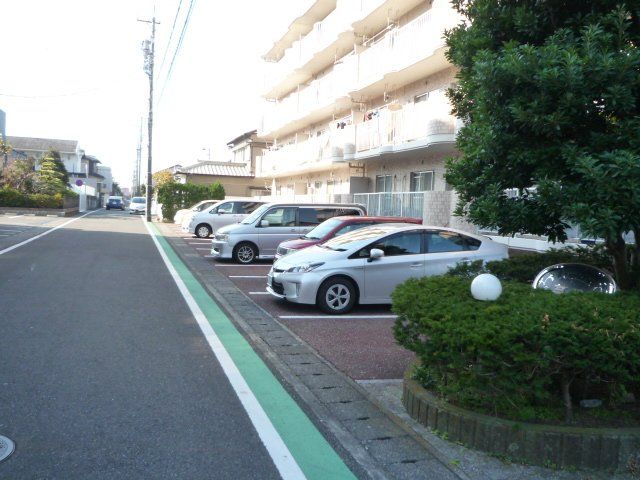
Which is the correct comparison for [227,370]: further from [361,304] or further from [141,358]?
[361,304]

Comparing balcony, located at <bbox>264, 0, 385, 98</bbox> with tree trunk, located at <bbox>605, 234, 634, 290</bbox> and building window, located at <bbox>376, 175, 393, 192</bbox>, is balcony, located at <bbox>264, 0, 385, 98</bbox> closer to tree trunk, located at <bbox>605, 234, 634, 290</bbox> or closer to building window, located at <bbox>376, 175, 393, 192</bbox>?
building window, located at <bbox>376, 175, 393, 192</bbox>

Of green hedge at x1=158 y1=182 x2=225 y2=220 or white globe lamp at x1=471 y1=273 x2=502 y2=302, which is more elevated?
green hedge at x1=158 y1=182 x2=225 y2=220

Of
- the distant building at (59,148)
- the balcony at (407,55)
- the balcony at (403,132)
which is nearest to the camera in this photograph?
the balcony at (403,132)

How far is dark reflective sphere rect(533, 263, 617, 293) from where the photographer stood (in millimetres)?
5367

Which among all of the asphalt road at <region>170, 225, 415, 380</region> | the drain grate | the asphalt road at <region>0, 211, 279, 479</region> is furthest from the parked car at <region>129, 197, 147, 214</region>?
the drain grate

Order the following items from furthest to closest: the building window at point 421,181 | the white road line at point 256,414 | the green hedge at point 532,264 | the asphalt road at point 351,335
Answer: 1. the building window at point 421,181
2. the asphalt road at point 351,335
3. the green hedge at point 532,264
4. the white road line at point 256,414

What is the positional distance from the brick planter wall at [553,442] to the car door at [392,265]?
5.13m

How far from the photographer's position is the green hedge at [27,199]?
38.4 metres

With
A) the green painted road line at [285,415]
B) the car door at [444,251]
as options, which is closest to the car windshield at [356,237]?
the car door at [444,251]

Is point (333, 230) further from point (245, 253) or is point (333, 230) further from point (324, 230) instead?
point (245, 253)

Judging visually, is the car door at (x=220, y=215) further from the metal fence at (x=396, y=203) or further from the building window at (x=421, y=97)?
the building window at (x=421, y=97)

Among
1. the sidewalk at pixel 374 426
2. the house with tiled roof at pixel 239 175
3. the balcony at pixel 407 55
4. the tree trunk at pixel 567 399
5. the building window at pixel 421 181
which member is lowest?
the sidewalk at pixel 374 426

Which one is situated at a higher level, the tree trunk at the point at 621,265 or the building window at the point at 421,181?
the building window at the point at 421,181

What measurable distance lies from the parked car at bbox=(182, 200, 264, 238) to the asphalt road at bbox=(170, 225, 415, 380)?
39.0 feet
